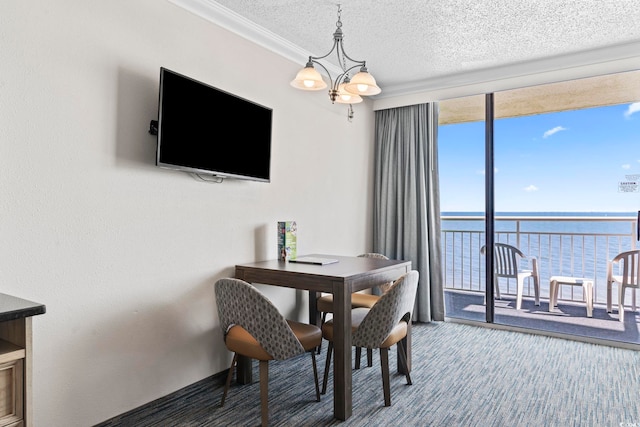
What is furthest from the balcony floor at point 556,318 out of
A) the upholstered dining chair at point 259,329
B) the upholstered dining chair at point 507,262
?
the upholstered dining chair at point 259,329

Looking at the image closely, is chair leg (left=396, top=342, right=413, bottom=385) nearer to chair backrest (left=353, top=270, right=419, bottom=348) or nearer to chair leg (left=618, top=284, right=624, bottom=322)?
chair backrest (left=353, top=270, right=419, bottom=348)

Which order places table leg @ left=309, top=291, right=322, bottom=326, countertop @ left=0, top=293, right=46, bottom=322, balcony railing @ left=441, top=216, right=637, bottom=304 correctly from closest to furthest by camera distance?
1. countertop @ left=0, top=293, right=46, bottom=322
2. table leg @ left=309, top=291, right=322, bottom=326
3. balcony railing @ left=441, top=216, right=637, bottom=304

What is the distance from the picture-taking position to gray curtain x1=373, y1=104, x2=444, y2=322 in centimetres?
427

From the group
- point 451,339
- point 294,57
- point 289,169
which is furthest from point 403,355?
point 294,57

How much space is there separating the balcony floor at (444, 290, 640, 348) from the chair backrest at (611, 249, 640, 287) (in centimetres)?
49

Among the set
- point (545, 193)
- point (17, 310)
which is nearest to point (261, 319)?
point (17, 310)

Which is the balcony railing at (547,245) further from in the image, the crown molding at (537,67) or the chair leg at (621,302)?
the crown molding at (537,67)

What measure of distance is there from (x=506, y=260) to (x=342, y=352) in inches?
110

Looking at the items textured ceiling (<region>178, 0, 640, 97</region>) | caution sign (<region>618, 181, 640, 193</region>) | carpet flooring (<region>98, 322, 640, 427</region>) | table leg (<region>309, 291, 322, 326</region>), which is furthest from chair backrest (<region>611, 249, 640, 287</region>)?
table leg (<region>309, 291, 322, 326</region>)

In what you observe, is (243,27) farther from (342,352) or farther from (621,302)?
(621,302)

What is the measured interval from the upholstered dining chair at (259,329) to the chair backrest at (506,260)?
280 cm

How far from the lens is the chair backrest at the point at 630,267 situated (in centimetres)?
372

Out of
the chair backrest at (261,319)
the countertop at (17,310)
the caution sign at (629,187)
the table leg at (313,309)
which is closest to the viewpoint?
the countertop at (17,310)

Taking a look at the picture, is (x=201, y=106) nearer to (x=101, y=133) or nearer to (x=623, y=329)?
(x=101, y=133)
